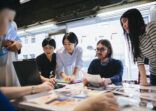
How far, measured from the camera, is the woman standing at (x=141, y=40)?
1.77 meters

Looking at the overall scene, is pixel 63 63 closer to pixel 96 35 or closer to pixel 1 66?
pixel 96 35

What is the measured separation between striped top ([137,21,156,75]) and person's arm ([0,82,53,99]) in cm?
92

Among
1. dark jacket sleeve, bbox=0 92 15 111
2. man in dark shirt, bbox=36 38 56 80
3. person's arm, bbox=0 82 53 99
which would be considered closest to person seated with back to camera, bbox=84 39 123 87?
man in dark shirt, bbox=36 38 56 80

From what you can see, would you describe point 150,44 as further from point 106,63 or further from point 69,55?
point 69,55

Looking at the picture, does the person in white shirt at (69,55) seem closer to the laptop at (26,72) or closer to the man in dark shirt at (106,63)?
the man in dark shirt at (106,63)

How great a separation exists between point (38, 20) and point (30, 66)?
140 inches

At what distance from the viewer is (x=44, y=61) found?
10.3 ft

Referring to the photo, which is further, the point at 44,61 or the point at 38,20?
the point at 38,20

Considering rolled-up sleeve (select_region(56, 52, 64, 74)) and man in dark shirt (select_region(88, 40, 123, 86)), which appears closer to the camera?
man in dark shirt (select_region(88, 40, 123, 86))

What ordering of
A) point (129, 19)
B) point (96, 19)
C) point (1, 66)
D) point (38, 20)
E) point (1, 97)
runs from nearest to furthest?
point (1, 97)
point (1, 66)
point (129, 19)
point (96, 19)
point (38, 20)

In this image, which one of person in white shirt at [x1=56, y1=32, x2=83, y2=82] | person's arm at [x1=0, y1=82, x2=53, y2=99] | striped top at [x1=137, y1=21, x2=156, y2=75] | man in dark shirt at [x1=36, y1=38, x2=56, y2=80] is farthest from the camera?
man in dark shirt at [x1=36, y1=38, x2=56, y2=80]

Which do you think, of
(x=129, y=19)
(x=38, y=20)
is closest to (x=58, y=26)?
(x=38, y=20)

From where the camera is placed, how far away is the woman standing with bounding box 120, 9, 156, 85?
1.77 meters

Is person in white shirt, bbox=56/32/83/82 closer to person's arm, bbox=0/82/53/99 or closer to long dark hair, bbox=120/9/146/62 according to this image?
long dark hair, bbox=120/9/146/62
